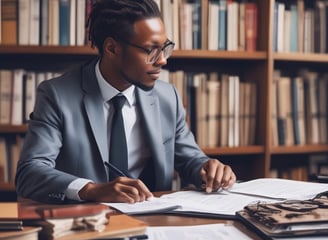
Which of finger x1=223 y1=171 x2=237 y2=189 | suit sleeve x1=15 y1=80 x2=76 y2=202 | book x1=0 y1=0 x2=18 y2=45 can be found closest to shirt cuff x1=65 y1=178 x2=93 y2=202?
suit sleeve x1=15 y1=80 x2=76 y2=202

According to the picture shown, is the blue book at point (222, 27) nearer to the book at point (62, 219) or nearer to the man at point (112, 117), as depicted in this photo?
the man at point (112, 117)

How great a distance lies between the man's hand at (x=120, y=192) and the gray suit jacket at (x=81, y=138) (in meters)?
0.10

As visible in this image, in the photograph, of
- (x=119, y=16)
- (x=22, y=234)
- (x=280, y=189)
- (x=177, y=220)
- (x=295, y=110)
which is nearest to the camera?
(x=22, y=234)

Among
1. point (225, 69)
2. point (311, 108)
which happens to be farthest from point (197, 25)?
point (311, 108)

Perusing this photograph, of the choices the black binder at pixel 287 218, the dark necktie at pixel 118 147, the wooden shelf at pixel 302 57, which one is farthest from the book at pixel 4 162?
the black binder at pixel 287 218

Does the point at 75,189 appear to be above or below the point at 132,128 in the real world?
below

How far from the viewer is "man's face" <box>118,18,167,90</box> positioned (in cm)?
155

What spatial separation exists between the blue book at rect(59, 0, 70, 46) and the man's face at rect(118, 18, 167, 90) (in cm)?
62

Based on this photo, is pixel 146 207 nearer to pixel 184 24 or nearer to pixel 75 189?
pixel 75 189

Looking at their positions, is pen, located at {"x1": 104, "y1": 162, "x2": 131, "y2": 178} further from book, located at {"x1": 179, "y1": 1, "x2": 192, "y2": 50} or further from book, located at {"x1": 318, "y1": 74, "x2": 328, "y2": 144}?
book, located at {"x1": 318, "y1": 74, "x2": 328, "y2": 144}

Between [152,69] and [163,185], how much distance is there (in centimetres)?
36

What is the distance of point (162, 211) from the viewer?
1119mm

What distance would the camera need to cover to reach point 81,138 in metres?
1.49

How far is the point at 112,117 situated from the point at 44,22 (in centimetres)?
74
